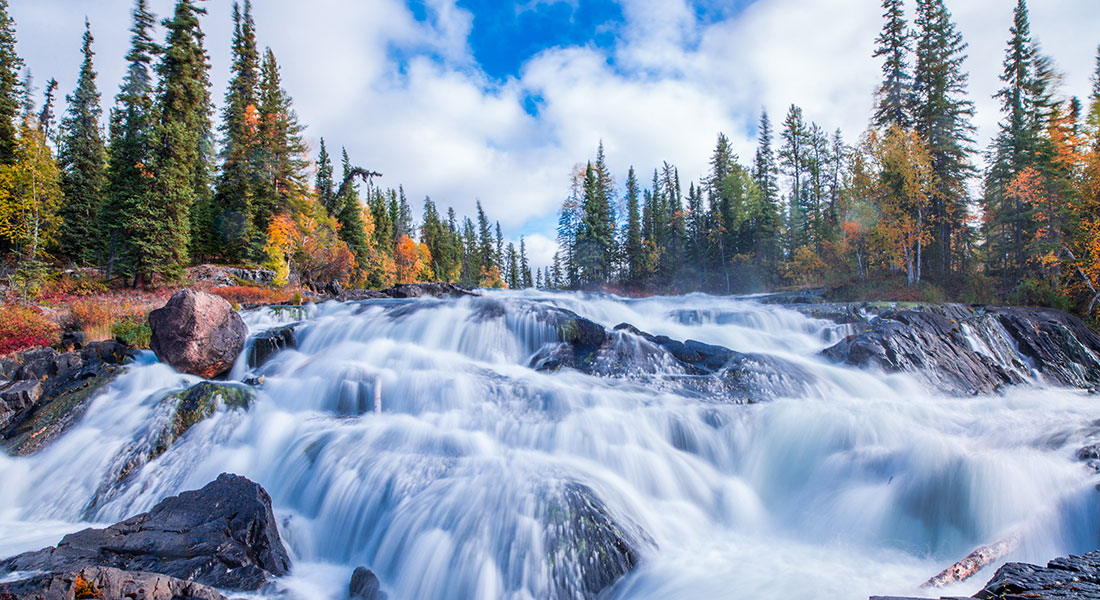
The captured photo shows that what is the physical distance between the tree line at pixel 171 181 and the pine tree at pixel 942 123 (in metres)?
31.9

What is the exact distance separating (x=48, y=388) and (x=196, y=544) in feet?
28.1

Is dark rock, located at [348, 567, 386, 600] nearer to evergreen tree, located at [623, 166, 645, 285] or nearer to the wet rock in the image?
the wet rock

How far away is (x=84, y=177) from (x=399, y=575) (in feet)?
124

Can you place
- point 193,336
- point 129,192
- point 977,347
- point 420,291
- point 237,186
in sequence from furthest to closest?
point 237,186 → point 420,291 → point 129,192 → point 977,347 → point 193,336

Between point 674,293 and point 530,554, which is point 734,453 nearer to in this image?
point 530,554

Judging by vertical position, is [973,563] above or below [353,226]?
below

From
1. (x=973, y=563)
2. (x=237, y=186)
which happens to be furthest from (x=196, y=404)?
(x=237, y=186)

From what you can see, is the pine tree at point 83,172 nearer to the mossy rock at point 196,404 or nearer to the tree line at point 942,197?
the mossy rock at point 196,404

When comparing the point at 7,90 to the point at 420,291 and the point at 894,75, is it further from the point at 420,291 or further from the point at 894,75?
the point at 894,75

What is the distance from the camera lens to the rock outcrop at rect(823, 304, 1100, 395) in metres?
10.5

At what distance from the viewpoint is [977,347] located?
11500 millimetres

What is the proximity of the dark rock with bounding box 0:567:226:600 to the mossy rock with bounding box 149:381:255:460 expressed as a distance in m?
4.95

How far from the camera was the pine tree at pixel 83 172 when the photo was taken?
82.9 ft

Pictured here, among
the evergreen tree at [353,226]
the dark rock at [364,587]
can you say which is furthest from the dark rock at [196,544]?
the evergreen tree at [353,226]
